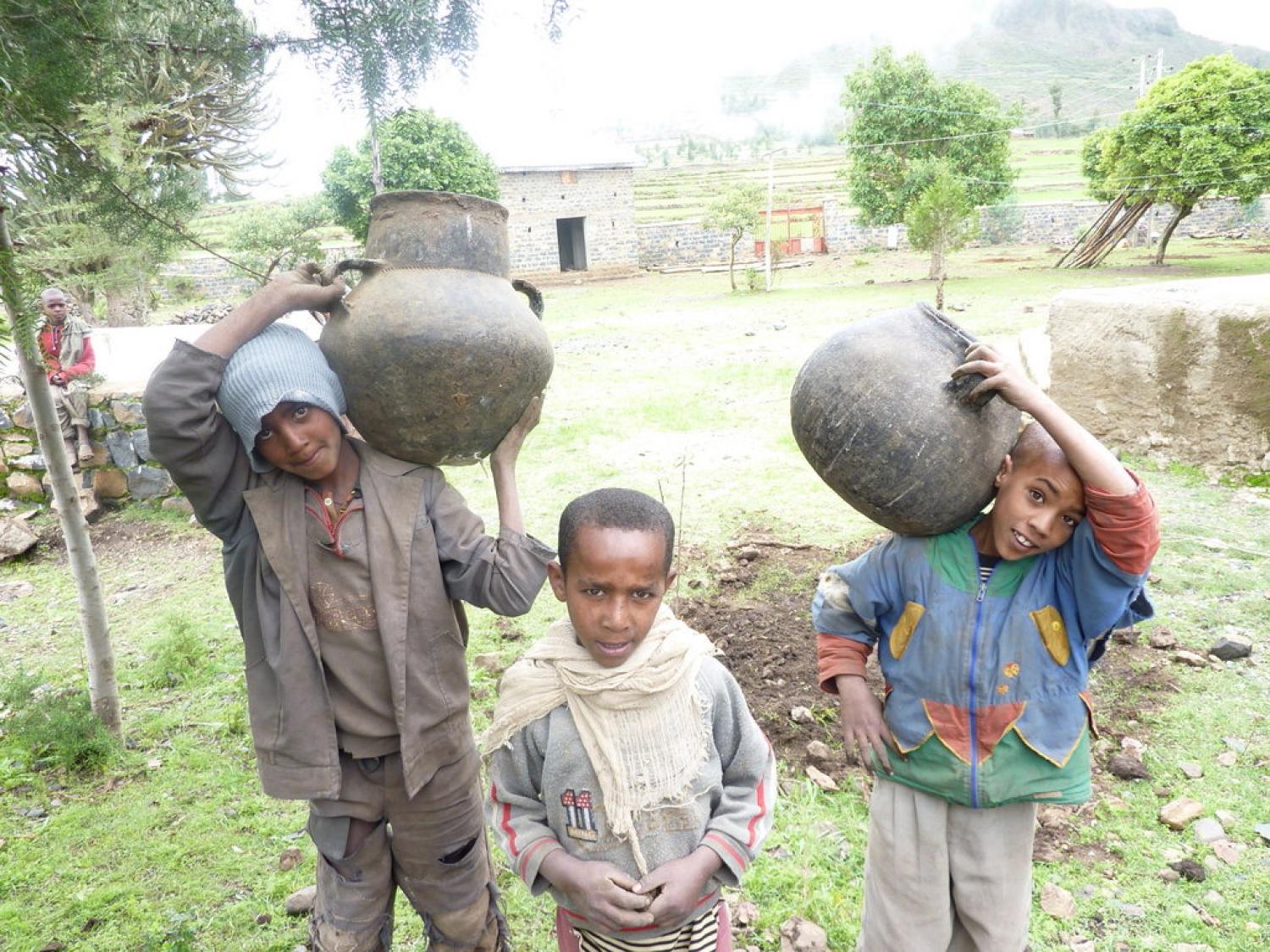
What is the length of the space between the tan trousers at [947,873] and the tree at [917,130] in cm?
2155

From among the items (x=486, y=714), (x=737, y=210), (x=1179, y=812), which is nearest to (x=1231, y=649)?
(x=1179, y=812)

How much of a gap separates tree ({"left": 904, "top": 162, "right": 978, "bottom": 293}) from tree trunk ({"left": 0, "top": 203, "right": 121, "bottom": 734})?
49.2 feet

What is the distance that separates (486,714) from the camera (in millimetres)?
3564

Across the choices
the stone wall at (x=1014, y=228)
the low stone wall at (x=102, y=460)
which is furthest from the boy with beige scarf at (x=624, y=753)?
the stone wall at (x=1014, y=228)

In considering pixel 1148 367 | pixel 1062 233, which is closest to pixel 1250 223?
pixel 1062 233

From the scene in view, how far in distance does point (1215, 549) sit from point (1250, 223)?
30134 millimetres

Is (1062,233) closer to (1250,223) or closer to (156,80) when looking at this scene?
(1250,223)

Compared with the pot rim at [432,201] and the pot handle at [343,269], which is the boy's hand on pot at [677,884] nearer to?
the pot handle at [343,269]

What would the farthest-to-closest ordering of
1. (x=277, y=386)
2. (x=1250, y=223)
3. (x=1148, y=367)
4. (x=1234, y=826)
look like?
1. (x=1250, y=223)
2. (x=1148, y=367)
3. (x=1234, y=826)
4. (x=277, y=386)

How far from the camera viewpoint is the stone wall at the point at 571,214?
25703 mm

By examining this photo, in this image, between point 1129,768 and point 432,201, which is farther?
point 1129,768

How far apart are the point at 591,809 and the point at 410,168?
18183 mm

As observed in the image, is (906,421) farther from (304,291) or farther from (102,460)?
(102,460)

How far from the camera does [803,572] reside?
476 cm
